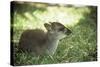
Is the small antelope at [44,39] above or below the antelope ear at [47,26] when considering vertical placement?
below

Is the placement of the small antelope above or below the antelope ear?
below

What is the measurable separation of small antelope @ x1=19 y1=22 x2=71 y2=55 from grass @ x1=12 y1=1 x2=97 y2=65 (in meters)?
0.05

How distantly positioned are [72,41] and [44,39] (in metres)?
A: 0.32

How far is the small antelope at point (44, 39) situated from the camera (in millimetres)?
2010

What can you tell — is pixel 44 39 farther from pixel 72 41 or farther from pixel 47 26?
pixel 72 41

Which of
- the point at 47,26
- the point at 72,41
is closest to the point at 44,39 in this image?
the point at 47,26

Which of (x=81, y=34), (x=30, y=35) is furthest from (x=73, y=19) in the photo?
(x=30, y=35)

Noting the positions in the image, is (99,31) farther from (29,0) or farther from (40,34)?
(29,0)

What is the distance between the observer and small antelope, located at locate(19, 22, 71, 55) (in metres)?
2.01

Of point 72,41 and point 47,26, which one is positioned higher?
point 47,26

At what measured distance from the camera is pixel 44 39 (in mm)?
2074

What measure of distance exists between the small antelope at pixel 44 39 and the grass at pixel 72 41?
46mm

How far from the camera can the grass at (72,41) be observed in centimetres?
198

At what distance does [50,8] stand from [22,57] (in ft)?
1.92
